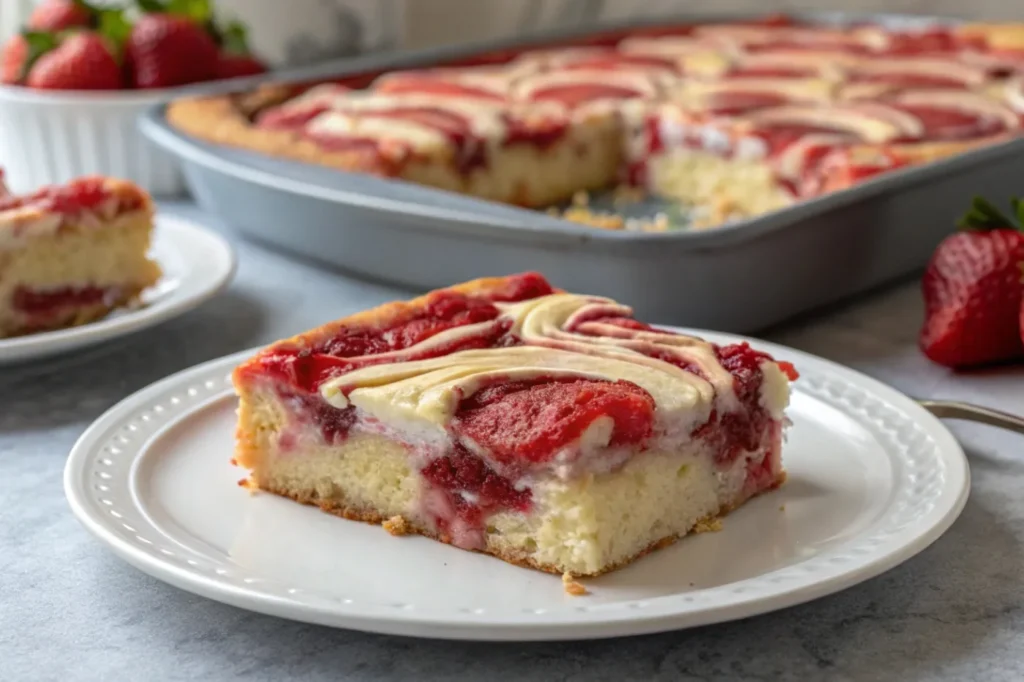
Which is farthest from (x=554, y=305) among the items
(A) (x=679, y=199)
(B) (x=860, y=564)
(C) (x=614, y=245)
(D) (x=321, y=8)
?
(D) (x=321, y=8)

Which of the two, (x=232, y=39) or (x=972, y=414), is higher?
(x=232, y=39)

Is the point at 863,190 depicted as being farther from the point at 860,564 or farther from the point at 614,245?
the point at 860,564

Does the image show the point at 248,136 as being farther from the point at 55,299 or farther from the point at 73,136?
the point at 55,299

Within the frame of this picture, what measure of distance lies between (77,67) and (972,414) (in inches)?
71.8

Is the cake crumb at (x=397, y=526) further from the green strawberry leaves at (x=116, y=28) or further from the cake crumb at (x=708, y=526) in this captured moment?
the green strawberry leaves at (x=116, y=28)

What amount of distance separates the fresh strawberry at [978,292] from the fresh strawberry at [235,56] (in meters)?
1.60

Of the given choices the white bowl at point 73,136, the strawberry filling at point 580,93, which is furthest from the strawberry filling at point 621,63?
the white bowl at point 73,136

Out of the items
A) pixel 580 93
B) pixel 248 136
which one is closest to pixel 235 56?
pixel 248 136

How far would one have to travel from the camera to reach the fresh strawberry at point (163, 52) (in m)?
2.56

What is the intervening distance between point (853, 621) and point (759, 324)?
700 millimetres

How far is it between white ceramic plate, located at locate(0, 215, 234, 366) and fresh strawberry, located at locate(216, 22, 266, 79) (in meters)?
0.74

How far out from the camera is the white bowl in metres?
2.44

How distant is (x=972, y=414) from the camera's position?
141cm

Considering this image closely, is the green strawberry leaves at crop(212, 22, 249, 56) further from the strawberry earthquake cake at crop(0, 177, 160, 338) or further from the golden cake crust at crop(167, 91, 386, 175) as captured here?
the strawberry earthquake cake at crop(0, 177, 160, 338)
